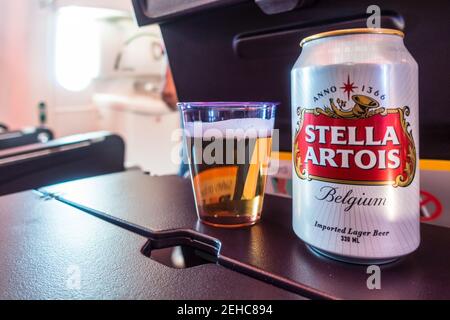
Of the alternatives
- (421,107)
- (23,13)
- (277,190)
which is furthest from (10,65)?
(421,107)

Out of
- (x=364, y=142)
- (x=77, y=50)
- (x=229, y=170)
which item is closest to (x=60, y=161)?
(x=229, y=170)

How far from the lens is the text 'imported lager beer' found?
43cm

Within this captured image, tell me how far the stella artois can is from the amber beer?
12 centimetres

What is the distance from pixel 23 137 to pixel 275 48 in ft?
3.83

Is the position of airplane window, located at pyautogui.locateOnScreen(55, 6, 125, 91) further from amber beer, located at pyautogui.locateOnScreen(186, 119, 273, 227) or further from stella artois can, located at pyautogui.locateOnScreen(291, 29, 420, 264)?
stella artois can, located at pyautogui.locateOnScreen(291, 29, 420, 264)

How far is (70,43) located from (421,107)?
7.25 ft

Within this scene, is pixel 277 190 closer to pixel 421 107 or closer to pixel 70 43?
pixel 421 107

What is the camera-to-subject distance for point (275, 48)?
52 cm

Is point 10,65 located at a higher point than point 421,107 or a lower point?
higher

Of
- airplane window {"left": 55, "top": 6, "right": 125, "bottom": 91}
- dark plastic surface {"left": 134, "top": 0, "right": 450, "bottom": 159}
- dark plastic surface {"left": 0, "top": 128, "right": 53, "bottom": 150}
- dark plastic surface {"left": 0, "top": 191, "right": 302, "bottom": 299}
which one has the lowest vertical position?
dark plastic surface {"left": 0, "top": 191, "right": 302, "bottom": 299}

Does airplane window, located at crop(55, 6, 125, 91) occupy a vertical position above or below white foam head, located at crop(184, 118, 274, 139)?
above

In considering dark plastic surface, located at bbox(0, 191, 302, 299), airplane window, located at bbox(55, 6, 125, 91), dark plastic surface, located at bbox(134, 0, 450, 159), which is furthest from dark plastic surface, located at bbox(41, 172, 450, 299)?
airplane window, located at bbox(55, 6, 125, 91)

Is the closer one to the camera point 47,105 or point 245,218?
point 245,218
